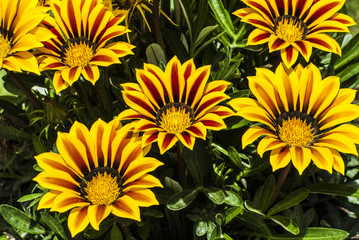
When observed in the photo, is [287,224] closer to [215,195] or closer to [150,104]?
[215,195]

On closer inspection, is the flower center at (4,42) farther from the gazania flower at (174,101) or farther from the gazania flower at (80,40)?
the gazania flower at (174,101)

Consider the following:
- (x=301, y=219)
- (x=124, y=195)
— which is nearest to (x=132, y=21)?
(x=124, y=195)

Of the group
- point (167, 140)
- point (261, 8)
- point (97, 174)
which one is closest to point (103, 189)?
point (97, 174)

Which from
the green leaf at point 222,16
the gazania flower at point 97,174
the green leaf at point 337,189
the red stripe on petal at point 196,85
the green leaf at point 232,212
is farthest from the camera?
the green leaf at point 222,16

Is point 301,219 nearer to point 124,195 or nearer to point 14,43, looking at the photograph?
point 124,195

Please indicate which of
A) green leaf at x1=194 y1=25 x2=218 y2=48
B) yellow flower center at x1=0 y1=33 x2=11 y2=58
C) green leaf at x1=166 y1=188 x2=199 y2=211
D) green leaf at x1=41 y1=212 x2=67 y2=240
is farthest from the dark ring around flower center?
green leaf at x1=41 y1=212 x2=67 y2=240

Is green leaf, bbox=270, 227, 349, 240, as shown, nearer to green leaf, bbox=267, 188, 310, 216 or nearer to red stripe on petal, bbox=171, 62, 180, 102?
green leaf, bbox=267, 188, 310, 216

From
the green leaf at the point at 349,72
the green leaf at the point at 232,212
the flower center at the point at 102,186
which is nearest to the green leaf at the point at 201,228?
the green leaf at the point at 232,212
